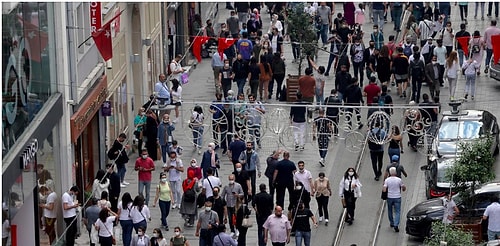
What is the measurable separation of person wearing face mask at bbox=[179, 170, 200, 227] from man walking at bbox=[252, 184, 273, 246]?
1.51 m

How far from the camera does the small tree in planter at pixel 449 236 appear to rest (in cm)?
3244

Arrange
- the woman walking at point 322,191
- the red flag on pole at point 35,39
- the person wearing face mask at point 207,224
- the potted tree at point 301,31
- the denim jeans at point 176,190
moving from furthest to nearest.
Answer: the potted tree at point 301,31, the denim jeans at point 176,190, the woman walking at point 322,191, the person wearing face mask at point 207,224, the red flag on pole at point 35,39

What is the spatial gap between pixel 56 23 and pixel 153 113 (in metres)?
6.07

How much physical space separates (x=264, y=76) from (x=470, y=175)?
12.6m

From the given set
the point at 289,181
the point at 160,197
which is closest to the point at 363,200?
the point at 289,181

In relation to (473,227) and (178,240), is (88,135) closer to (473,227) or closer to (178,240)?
(178,240)

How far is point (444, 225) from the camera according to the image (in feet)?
108

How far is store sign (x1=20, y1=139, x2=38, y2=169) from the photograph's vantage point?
33.2 meters

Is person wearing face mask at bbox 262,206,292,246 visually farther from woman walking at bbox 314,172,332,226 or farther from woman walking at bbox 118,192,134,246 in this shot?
woman walking at bbox 118,192,134,246

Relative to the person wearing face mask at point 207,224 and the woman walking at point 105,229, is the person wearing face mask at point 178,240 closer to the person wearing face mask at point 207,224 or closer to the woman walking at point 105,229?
the person wearing face mask at point 207,224

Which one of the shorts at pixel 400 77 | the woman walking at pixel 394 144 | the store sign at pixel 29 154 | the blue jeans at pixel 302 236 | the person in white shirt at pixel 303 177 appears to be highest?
the shorts at pixel 400 77

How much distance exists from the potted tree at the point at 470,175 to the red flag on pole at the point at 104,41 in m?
7.74

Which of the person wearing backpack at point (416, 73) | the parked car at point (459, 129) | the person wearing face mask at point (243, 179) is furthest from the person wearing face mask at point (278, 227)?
the person wearing backpack at point (416, 73)

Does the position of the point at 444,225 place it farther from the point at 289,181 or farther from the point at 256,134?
the point at 256,134
